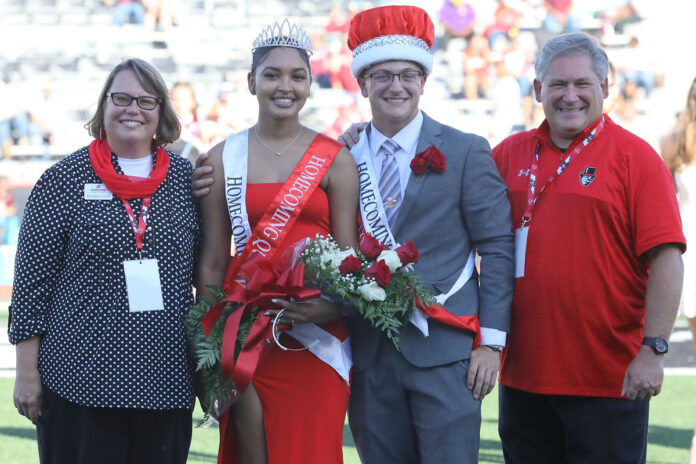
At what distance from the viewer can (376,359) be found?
3.11 m

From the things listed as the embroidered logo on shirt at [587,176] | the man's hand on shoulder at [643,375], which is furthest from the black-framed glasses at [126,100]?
the man's hand on shoulder at [643,375]

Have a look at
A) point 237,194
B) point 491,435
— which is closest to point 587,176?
point 237,194

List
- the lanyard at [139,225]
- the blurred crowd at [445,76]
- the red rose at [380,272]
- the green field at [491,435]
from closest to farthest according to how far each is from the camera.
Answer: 1. the red rose at [380,272]
2. the lanyard at [139,225]
3. the green field at [491,435]
4. the blurred crowd at [445,76]

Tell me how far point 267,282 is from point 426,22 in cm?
109

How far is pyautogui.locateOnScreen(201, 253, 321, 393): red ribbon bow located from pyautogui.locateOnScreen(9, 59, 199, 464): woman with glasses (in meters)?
0.18

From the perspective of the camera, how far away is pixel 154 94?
9.98ft

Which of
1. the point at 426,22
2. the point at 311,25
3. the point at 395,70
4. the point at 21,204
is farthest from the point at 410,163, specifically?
the point at 311,25

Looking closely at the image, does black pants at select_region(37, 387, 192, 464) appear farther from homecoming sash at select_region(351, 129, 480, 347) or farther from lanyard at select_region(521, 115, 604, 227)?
lanyard at select_region(521, 115, 604, 227)

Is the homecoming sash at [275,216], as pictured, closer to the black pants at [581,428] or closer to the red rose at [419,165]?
the red rose at [419,165]

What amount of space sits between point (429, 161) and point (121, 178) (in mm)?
980

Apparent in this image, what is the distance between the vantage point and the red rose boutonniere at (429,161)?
304 cm

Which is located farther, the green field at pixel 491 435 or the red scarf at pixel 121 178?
the green field at pixel 491 435

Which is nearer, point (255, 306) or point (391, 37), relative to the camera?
point (255, 306)

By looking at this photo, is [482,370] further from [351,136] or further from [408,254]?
[351,136]
